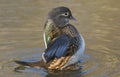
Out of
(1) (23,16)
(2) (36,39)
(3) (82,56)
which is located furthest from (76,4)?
(3) (82,56)

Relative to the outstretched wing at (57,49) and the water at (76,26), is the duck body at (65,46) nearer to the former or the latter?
the outstretched wing at (57,49)

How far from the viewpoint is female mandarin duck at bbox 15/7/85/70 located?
7898 mm

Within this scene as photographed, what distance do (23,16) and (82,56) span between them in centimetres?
257

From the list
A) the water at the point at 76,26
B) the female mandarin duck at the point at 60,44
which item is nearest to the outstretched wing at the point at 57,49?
the female mandarin duck at the point at 60,44

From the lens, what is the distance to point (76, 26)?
10.3 m

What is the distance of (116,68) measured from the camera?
8148 millimetres

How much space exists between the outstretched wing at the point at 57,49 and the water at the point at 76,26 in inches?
12.3

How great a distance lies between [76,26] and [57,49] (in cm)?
245

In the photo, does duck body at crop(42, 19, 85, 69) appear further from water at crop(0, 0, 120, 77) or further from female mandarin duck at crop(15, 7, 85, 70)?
water at crop(0, 0, 120, 77)

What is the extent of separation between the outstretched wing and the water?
313 mm

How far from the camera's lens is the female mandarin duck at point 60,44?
790 cm

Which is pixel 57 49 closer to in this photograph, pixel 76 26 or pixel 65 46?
pixel 65 46

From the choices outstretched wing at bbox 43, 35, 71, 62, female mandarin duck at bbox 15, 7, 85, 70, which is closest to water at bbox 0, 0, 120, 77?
female mandarin duck at bbox 15, 7, 85, 70

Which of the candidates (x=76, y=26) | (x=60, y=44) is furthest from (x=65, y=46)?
(x=76, y=26)
